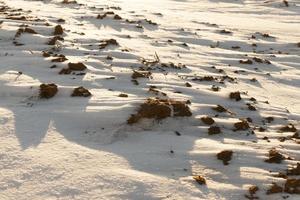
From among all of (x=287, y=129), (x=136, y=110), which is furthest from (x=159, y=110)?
(x=287, y=129)

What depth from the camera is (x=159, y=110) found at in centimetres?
439

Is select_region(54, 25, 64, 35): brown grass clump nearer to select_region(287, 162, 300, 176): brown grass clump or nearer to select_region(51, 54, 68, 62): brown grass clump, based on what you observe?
select_region(51, 54, 68, 62): brown grass clump

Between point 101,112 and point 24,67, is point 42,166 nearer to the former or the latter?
point 101,112

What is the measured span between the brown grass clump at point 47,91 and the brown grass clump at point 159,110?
102cm

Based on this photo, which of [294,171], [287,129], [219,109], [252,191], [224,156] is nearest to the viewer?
Answer: [252,191]

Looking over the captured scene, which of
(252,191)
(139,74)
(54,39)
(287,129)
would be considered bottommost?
(252,191)

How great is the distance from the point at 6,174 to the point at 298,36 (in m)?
7.59

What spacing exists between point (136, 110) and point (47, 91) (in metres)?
1.03

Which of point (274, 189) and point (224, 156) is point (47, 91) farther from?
point (274, 189)

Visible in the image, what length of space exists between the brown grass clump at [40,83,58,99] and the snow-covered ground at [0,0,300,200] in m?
0.05

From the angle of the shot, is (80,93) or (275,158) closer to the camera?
(275,158)

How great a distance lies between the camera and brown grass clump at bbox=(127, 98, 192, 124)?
433 cm

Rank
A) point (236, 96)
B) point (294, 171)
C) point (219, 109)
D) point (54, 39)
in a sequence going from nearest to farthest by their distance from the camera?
point (294, 171)
point (219, 109)
point (236, 96)
point (54, 39)

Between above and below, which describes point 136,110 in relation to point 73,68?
below
